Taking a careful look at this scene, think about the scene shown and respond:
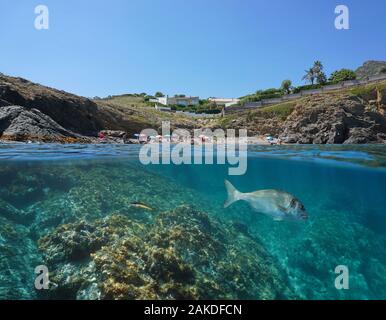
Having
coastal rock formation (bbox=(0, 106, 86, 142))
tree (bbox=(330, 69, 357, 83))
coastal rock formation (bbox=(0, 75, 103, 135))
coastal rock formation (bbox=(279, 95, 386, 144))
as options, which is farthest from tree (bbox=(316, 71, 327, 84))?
coastal rock formation (bbox=(0, 106, 86, 142))

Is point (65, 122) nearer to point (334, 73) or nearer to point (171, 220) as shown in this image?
point (171, 220)

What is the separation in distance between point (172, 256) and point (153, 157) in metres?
19.2

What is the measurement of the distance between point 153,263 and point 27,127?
76.7 ft

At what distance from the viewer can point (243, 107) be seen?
73.1m

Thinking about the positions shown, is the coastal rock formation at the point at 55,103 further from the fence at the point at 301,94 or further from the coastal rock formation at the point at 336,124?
the fence at the point at 301,94

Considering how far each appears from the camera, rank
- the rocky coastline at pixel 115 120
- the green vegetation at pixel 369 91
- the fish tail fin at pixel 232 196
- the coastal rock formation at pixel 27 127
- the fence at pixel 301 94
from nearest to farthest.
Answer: the fish tail fin at pixel 232 196
the coastal rock formation at pixel 27 127
the rocky coastline at pixel 115 120
the green vegetation at pixel 369 91
the fence at pixel 301 94

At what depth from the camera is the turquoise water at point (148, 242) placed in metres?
7.11

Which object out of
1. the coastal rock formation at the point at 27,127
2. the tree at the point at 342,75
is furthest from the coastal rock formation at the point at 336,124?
the tree at the point at 342,75

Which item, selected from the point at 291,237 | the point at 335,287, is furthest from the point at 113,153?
the point at 335,287

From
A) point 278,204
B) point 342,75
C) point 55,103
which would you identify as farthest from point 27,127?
point 342,75

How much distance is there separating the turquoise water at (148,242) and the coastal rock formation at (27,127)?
7.69 metres

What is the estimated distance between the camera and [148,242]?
27.9 feet

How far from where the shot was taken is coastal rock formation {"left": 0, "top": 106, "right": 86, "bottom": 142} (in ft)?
81.7
